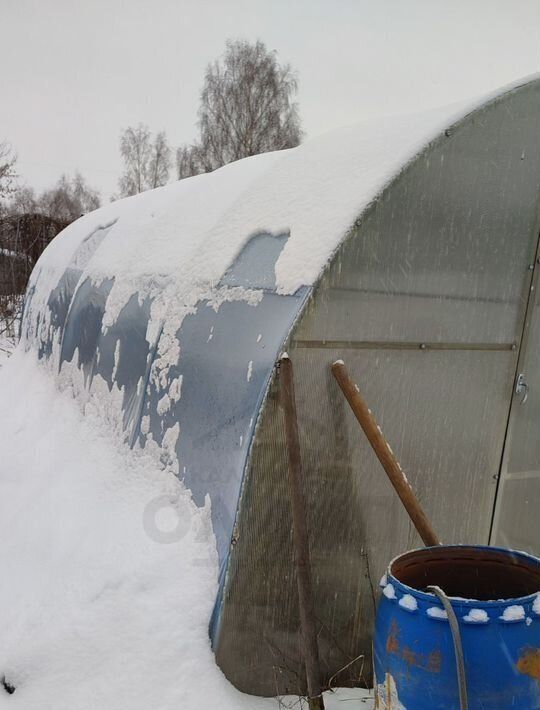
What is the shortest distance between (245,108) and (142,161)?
12.1 meters

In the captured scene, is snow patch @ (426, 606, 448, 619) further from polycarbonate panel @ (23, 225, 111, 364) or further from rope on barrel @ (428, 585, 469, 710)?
polycarbonate panel @ (23, 225, 111, 364)

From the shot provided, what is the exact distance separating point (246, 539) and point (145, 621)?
0.55 metres

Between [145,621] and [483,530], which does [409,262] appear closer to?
[483,530]

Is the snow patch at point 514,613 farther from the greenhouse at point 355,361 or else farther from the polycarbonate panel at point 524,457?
the polycarbonate panel at point 524,457

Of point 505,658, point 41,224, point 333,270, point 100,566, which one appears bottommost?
point 100,566

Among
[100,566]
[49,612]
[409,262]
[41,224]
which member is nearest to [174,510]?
[100,566]

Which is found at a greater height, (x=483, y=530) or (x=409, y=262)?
(x=409, y=262)

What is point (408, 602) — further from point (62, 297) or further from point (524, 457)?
point (62, 297)

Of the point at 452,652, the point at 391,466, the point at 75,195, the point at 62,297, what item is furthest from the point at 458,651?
the point at 75,195

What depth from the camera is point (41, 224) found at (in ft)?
65.5

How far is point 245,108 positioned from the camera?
2580 cm

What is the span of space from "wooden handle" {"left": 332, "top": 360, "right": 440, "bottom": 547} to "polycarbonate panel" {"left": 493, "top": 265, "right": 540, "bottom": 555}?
107 centimetres

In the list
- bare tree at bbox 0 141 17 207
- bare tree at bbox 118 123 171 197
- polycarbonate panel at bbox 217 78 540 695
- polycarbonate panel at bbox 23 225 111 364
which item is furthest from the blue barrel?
bare tree at bbox 118 123 171 197

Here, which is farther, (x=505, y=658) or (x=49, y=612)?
(x=49, y=612)
